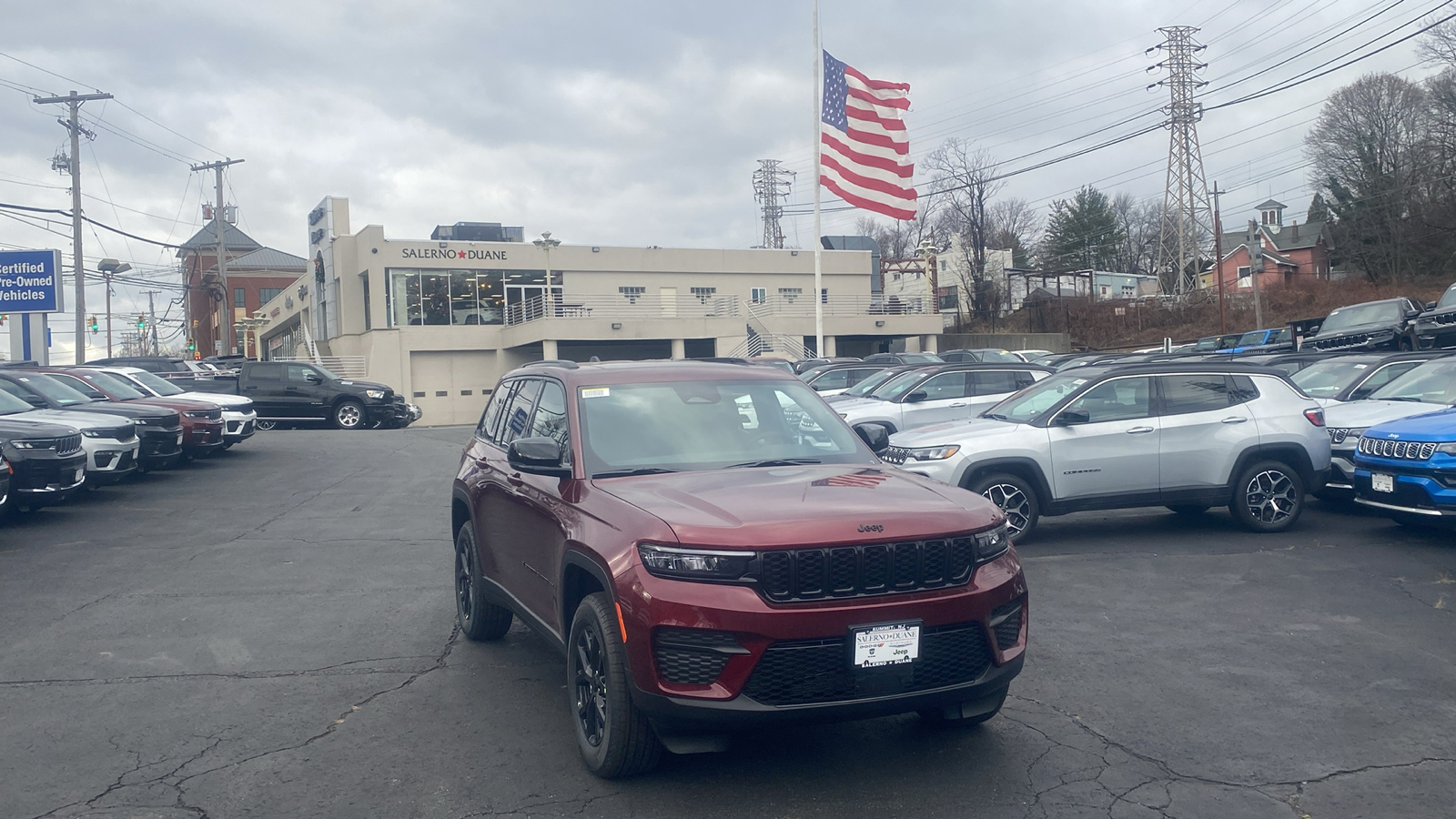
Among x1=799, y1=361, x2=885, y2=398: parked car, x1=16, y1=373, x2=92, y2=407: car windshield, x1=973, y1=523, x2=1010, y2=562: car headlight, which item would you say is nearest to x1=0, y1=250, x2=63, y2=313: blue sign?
x1=16, y1=373, x2=92, y2=407: car windshield

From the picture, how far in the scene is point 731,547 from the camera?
4121 millimetres

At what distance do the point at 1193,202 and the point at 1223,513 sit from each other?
4334 cm

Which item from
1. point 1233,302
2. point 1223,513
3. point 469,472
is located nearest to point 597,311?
point 1233,302

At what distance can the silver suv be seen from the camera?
32.9 ft

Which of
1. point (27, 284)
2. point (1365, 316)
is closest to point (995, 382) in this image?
point (1365, 316)

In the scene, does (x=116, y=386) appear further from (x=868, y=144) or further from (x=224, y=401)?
(x=868, y=144)

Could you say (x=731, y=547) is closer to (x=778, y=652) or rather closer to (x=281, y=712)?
(x=778, y=652)

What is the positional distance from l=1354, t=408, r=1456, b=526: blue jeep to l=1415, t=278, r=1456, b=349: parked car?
44.7 ft

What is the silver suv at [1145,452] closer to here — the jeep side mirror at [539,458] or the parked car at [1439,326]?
the jeep side mirror at [539,458]

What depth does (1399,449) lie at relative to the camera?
30.2ft

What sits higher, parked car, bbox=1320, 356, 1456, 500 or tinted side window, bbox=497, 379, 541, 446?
tinted side window, bbox=497, 379, 541, 446

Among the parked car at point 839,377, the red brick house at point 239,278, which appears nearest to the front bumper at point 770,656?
the parked car at point 839,377

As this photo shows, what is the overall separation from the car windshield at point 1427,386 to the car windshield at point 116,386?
58.9 feet

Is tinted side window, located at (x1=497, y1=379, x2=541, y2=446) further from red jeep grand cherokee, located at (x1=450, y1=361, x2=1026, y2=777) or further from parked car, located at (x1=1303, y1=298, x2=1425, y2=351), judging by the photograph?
parked car, located at (x1=1303, y1=298, x2=1425, y2=351)
